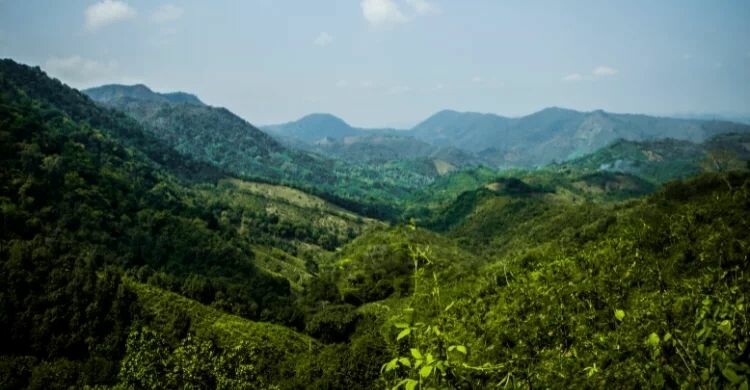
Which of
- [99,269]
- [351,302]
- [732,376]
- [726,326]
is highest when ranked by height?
[726,326]

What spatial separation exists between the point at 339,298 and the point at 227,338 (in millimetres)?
49530

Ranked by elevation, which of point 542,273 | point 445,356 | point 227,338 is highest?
point 445,356

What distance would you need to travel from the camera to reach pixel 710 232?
64.1 meters

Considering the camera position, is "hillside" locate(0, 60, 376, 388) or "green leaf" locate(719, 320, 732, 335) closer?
"green leaf" locate(719, 320, 732, 335)

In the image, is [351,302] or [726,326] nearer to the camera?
[726,326]

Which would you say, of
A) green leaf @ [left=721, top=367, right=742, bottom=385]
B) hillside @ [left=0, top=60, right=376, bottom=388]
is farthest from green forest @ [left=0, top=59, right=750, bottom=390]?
hillside @ [left=0, top=60, right=376, bottom=388]

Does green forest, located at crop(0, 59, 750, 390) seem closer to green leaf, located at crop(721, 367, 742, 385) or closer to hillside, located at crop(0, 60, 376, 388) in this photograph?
green leaf, located at crop(721, 367, 742, 385)

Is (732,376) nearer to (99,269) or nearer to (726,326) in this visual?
(726,326)

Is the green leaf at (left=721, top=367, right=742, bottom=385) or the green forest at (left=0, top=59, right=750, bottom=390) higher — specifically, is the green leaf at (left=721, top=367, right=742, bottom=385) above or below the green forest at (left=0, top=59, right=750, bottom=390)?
above

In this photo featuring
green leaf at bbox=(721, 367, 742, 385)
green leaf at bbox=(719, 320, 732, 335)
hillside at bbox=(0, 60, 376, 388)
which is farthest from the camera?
hillside at bbox=(0, 60, 376, 388)

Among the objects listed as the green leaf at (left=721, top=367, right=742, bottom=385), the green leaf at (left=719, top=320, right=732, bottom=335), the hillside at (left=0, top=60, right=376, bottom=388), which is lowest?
the hillside at (left=0, top=60, right=376, bottom=388)

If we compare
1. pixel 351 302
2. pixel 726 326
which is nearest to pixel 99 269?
pixel 351 302

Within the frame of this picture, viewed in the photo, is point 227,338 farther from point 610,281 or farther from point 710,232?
point 710,232

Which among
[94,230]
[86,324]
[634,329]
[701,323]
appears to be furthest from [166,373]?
[94,230]
